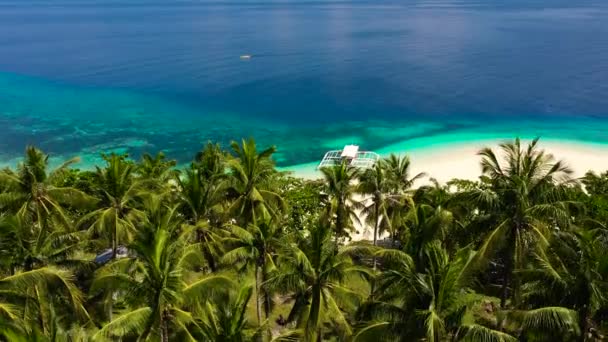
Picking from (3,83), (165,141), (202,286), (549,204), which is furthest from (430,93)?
(3,83)

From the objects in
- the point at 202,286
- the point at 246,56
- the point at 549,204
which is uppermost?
the point at 246,56

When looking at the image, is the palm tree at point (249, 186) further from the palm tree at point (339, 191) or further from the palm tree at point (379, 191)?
the palm tree at point (379, 191)

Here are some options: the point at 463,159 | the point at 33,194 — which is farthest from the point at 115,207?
the point at 463,159

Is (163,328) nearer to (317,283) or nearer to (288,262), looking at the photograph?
(288,262)

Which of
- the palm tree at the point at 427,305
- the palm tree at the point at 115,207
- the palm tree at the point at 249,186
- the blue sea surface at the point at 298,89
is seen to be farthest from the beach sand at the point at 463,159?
the palm tree at the point at 427,305

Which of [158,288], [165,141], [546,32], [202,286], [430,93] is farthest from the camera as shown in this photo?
[546,32]

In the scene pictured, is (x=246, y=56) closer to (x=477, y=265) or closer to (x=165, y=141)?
(x=165, y=141)

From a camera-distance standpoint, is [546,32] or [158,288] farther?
[546,32]
